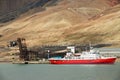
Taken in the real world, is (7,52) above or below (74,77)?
above

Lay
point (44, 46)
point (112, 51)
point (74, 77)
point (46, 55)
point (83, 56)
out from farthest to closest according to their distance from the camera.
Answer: point (44, 46)
point (46, 55)
point (112, 51)
point (83, 56)
point (74, 77)

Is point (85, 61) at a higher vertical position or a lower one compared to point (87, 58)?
lower

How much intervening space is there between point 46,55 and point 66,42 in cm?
2467

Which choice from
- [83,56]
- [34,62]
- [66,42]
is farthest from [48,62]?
[66,42]

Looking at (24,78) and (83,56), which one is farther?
(83,56)

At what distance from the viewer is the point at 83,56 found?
495 ft

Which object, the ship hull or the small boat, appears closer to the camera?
the ship hull

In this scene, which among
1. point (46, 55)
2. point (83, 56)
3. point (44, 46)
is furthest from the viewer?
point (44, 46)

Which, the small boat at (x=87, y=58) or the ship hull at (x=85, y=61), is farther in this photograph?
the small boat at (x=87, y=58)

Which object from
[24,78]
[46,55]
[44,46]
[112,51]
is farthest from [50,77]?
[44,46]

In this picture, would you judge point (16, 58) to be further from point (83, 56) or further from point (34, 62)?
point (83, 56)

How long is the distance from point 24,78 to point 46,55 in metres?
64.4

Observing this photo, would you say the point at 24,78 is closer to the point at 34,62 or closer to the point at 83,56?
the point at 83,56

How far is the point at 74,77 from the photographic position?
109438mm
